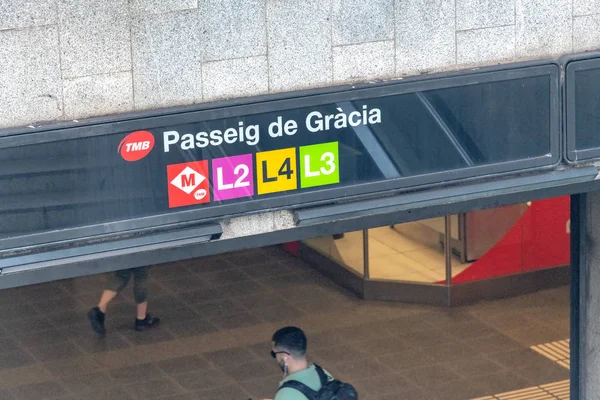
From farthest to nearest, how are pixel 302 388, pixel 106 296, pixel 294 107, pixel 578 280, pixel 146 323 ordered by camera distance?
pixel 146 323 < pixel 106 296 < pixel 578 280 < pixel 302 388 < pixel 294 107

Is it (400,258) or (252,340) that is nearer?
(252,340)

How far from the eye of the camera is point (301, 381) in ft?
18.3

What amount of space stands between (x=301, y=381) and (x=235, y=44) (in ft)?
5.44

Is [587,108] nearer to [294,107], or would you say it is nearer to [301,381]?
[294,107]

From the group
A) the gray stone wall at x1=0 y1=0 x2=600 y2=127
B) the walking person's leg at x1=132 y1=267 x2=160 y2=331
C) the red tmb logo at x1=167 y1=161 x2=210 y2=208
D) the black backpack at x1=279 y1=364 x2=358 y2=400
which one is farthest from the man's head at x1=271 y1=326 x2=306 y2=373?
the walking person's leg at x1=132 y1=267 x2=160 y2=331

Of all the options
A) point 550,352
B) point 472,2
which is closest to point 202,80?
point 472,2

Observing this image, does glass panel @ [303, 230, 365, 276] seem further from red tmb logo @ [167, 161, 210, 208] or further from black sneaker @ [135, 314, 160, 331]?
red tmb logo @ [167, 161, 210, 208]

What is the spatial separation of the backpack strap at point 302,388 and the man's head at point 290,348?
0.16m

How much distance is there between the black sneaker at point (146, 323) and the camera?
10406 millimetres

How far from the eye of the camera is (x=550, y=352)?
9.69 metres

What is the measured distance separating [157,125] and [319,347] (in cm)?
514

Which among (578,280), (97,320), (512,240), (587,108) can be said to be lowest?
(97,320)

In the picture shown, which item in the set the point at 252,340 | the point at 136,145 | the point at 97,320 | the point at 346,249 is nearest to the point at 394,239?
the point at 346,249

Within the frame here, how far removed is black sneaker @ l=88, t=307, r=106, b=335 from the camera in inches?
407
